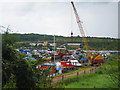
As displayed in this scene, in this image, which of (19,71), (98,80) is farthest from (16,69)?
(98,80)


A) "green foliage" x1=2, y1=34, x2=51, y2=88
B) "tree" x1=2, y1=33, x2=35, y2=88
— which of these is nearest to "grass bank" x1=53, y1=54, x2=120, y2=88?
"green foliage" x1=2, y1=34, x2=51, y2=88

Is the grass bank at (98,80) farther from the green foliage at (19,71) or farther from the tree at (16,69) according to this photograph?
the tree at (16,69)

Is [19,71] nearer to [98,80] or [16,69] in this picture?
[16,69]

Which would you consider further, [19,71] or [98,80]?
[98,80]

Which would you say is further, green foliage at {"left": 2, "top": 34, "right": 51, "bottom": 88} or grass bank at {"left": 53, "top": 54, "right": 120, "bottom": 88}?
green foliage at {"left": 2, "top": 34, "right": 51, "bottom": 88}

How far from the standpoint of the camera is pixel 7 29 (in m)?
3.06

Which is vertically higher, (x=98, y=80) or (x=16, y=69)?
(x=16, y=69)

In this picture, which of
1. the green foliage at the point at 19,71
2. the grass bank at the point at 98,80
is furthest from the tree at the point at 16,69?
the grass bank at the point at 98,80

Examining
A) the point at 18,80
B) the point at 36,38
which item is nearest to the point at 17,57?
the point at 18,80

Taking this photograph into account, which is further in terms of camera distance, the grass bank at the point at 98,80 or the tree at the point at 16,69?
the tree at the point at 16,69

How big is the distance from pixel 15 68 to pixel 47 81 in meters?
0.59

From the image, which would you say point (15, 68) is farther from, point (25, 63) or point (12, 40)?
point (12, 40)

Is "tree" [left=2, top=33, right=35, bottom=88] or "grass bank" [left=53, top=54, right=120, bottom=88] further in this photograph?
"tree" [left=2, top=33, right=35, bottom=88]

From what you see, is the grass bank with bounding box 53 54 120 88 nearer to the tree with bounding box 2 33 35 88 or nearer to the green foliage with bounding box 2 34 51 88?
the green foliage with bounding box 2 34 51 88
